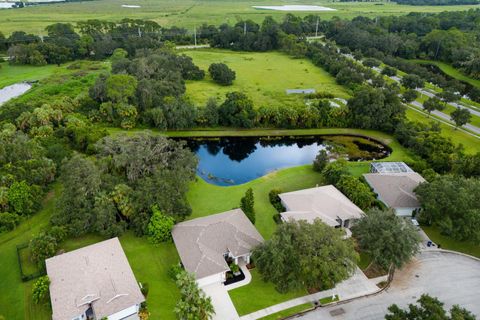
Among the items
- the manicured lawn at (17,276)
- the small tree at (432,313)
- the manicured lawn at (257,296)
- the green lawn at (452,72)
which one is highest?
the small tree at (432,313)

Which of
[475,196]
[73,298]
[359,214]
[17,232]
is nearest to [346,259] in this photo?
[359,214]

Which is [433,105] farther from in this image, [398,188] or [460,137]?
[398,188]

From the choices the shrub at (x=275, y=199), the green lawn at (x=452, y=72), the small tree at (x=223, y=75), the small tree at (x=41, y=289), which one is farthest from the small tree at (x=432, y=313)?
the green lawn at (x=452, y=72)

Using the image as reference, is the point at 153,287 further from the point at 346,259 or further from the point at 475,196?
the point at 475,196

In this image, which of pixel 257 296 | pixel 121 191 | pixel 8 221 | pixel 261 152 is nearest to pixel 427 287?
pixel 257 296

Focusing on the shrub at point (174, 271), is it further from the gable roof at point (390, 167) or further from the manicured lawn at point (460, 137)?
the manicured lawn at point (460, 137)
